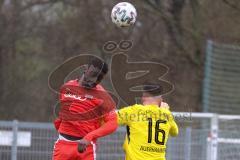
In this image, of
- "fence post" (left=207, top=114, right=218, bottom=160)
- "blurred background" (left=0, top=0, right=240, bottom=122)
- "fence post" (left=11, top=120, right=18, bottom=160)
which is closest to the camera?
"fence post" (left=11, top=120, right=18, bottom=160)

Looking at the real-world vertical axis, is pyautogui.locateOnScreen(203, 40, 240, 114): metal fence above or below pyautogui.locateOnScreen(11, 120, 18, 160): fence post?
above

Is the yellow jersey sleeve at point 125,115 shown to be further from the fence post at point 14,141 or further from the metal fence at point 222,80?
the metal fence at point 222,80

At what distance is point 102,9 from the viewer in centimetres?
2302

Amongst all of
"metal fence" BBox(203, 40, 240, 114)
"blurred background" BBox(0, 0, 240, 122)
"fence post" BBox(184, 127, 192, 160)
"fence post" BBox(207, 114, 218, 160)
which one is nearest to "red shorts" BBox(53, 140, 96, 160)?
"fence post" BBox(184, 127, 192, 160)

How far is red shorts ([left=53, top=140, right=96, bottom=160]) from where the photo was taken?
9547mm

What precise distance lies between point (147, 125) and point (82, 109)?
3.66 feet

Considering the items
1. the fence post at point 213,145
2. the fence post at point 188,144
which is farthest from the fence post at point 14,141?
the fence post at point 213,145

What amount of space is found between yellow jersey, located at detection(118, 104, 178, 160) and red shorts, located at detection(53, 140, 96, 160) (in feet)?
2.48

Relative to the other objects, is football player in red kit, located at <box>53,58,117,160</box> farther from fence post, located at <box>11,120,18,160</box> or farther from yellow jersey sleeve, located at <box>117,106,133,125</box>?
fence post, located at <box>11,120,18,160</box>

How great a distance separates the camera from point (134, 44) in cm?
2256

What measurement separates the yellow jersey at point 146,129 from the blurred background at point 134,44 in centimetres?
831

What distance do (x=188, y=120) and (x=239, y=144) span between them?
1732mm

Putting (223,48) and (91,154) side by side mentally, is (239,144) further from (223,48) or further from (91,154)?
(91,154)

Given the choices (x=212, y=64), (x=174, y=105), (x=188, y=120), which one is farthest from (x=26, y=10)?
(x=188, y=120)
